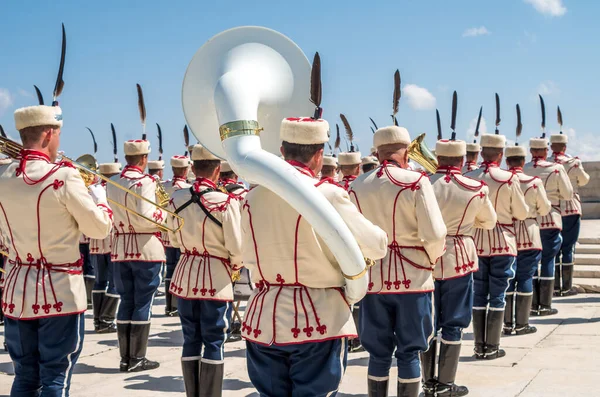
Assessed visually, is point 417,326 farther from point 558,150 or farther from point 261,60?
point 558,150

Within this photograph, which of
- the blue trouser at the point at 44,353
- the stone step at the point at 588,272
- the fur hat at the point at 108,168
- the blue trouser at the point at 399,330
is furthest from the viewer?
the stone step at the point at 588,272

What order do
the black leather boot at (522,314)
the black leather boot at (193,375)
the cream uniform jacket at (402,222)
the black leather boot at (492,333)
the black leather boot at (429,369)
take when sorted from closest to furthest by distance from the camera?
the cream uniform jacket at (402,222)
the black leather boot at (193,375)
the black leather boot at (429,369)
the black leather boot at (492,333)
the black leather boot at (522,314)

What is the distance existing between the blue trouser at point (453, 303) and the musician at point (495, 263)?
158 centimetres

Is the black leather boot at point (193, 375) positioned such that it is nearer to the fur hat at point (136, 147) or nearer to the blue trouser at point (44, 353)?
the blue trouser at point (44, 353)

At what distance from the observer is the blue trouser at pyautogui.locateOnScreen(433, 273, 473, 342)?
6.45m

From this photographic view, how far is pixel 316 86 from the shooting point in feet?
13.1

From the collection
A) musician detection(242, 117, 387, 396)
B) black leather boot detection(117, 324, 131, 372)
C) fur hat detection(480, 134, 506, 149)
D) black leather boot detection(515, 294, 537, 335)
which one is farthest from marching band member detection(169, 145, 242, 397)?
black leather boot detection(515, 294, 537, 335)

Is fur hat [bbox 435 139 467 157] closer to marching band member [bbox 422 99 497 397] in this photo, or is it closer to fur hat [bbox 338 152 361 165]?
marching band member [bbox 422 99 497 397]

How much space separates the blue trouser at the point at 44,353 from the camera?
4.81 metres

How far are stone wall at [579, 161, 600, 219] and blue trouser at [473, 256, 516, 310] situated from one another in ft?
37.2

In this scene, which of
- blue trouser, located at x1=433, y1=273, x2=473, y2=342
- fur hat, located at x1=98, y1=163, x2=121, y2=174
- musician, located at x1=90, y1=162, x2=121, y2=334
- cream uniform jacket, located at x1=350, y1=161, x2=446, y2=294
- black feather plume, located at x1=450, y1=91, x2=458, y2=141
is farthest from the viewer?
fur hat, located at x1=98, y1=163, x2=121, y2=174

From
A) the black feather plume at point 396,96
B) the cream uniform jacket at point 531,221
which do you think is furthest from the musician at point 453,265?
the cream uniform jacket at point 531,221

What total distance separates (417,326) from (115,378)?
11.2 ft

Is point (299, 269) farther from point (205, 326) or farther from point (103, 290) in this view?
point (103, 290)
